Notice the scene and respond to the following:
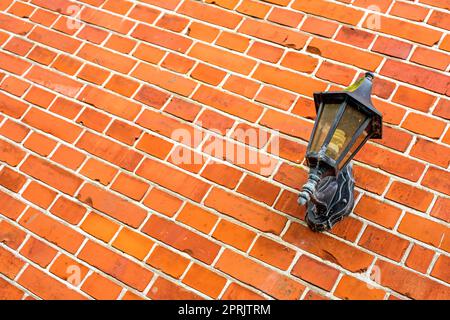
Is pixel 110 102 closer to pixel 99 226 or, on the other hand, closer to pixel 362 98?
pixel 99 226

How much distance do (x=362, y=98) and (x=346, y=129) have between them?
10 cm

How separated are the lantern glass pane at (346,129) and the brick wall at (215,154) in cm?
31

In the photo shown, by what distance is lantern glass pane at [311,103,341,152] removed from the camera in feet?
4.06

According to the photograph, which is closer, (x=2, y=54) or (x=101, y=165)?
(x=101, y=165)

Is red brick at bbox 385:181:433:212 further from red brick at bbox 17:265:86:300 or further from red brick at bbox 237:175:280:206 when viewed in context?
red brick at bbox 17:265:86:300

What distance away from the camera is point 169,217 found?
155 cm

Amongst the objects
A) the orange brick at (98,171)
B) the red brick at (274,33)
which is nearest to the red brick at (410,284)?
the red brick at (274,33)

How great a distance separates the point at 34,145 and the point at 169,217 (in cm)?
64

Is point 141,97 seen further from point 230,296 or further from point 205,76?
point 230,296

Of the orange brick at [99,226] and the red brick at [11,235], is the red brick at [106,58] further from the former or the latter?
the red brick at [11,235]

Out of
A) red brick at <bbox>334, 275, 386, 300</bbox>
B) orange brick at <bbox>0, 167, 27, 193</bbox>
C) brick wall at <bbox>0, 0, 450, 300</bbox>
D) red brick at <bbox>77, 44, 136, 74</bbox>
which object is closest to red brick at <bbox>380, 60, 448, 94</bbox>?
brick wall at <bbox>0, 0, 450, 300</bbox>

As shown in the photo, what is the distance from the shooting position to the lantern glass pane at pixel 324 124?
1.24 metres

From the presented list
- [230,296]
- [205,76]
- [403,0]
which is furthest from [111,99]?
[403,0]

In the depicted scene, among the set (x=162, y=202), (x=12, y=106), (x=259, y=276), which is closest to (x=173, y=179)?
(x=162, y=202)
